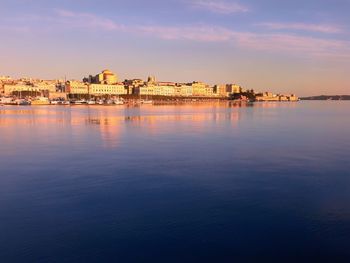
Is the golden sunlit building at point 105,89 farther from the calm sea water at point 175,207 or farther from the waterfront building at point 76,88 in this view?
the calm sea water at point 175,207

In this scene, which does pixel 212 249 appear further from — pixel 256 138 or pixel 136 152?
pixel 256 138

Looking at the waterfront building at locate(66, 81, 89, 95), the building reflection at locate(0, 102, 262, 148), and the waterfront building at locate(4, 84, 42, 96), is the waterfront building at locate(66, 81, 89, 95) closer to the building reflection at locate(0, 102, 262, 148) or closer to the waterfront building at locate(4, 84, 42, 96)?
the waterfront building at locate(4, 84, 42, 96)

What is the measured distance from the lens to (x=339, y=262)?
595cm

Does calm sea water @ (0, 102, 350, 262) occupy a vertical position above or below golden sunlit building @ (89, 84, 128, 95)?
below

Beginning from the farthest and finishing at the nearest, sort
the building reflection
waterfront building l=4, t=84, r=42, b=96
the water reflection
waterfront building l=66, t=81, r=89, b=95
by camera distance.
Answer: waterfront building l=66, t=81, r=89, b=95 < waterfront building l=4, t=84, r=42, b=96 < the water reflection < the building reflection

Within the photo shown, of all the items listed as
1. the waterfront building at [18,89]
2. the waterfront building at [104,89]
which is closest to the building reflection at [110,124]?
the waterfront building at [18,89]

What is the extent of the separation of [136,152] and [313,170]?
8130 mm

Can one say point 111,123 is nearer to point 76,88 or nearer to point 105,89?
point 76,88

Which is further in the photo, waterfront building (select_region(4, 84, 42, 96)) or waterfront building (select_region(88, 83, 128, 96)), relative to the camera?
waterfront building (select_region(88, 83, 128, 96))

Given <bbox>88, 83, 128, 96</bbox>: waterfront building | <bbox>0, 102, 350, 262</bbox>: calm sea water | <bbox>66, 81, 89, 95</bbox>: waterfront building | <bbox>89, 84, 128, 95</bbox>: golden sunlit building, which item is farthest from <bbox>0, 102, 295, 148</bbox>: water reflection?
<bbox>89, 84, 128, 95</bbox>: golden sunlit building

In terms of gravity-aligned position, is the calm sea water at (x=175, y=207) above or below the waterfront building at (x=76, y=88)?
below

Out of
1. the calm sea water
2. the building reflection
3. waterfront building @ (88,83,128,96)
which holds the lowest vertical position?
the calm sea water

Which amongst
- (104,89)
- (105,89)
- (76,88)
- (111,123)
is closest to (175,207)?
(111,123)

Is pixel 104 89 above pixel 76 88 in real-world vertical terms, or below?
below
